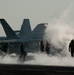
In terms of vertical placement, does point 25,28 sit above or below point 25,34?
above

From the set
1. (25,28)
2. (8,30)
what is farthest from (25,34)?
(25,28)

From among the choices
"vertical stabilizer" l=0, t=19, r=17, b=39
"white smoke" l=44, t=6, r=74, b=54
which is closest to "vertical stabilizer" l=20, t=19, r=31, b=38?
"vertical stabilizer" l=0, t=19, r=17, b=39

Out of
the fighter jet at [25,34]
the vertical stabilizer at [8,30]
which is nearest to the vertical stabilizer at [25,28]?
the fighter jet at [25,34]

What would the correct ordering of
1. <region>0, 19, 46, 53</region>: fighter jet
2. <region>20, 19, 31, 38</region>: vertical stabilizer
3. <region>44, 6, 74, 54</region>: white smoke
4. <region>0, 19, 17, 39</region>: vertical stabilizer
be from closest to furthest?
<region>44, 6, 74, 54</region>: white smoke, <region>0, 19, 46, 53</region>: fighter jet, <region>0, 19, 17, 39</region>: vertical stabilizer, <region>20, 19, 31, 38</region>: vertical stabilizer

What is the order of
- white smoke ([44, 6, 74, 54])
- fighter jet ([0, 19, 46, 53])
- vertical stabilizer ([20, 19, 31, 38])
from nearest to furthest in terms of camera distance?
white smoke ([44, 6, 74, 54]) < fighter jet ([0, 19, 46, 53]) < vertical stabilizer ([20, 19, 31, 38])

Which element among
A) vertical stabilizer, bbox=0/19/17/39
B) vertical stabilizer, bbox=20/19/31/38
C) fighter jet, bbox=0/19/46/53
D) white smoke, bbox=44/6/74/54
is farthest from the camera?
vertical stabilizer, bbox=20/19/31/38

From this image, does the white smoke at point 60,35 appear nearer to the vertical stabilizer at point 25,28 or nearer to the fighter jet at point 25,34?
the fighter jet at point 25,34

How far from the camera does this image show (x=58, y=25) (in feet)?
125

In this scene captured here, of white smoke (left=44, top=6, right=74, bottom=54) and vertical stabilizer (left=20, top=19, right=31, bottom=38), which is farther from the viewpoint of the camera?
vertical stabilizer (left=20, top=19, right=31, bottom=38)

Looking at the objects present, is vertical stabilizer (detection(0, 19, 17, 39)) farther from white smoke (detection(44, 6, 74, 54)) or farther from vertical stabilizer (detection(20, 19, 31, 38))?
white smoke (detection(44, 6, 74, 54))

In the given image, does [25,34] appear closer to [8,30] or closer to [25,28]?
[8,30]

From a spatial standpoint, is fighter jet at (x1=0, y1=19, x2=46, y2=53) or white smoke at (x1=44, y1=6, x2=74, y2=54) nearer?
white smoke at (x1=44, y1=6, x2=74, y2=54)

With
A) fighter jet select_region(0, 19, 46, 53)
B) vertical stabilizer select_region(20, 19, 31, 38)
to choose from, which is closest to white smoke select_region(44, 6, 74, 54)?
fighter jet select_region(0, 19, 46, 53)
